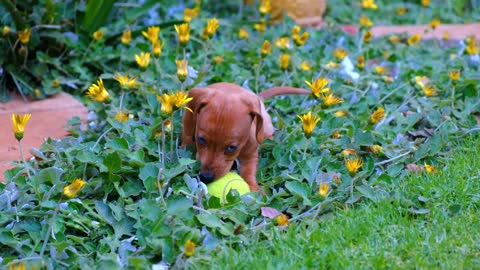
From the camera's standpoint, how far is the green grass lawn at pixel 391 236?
3.04m

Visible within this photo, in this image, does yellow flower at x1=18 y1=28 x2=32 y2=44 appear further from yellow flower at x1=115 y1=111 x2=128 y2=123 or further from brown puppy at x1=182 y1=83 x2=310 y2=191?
brown puppy at x1=182 y1=83 x2=310 y2=191

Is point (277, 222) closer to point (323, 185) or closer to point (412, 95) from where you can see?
point (323, 185)

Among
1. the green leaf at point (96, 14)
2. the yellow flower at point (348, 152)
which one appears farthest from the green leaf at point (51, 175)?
the green leaf at point (96, 14)

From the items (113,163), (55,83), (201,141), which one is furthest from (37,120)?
(201,141)

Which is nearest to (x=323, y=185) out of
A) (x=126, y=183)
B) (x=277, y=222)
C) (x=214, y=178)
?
(x=277, y=222)

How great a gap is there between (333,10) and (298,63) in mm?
2089

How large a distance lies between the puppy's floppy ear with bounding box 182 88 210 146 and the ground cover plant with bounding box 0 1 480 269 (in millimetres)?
61

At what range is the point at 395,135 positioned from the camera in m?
4.41

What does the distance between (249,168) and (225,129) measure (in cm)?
35

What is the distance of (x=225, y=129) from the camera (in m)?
3.72

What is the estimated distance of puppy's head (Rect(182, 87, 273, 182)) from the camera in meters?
3.72

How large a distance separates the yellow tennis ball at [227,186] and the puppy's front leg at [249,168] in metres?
0.11

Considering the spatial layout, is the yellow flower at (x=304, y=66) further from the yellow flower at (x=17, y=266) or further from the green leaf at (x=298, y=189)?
the yellow flower at (x=17, y=266)

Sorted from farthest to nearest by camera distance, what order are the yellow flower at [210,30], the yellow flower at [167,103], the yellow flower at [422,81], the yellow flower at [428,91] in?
the yellow flower at [422,81], the yellow flower at [428,91], the yellow flower at [210,30], the yellow flower at [167,103]
